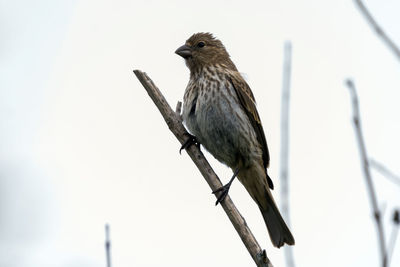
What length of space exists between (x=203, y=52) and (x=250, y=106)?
91cm

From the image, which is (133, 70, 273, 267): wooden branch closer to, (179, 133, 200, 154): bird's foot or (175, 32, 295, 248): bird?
(179, 133, 200, 154): bird's foot

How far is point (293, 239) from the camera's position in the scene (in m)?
5.53

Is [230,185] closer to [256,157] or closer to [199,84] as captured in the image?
[256,157]

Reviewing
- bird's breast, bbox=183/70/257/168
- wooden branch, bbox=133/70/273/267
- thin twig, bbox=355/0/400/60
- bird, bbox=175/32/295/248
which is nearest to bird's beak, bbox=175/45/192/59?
bird, bbox=175/32/295/248

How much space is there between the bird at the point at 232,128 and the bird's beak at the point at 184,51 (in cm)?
13

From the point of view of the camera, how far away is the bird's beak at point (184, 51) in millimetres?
6195

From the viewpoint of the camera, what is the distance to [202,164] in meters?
4.66

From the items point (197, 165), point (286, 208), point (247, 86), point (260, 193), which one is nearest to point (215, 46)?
point (247, 86)

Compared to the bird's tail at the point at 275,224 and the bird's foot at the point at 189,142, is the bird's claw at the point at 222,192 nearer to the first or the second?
the bird's foot at the point at 189,142

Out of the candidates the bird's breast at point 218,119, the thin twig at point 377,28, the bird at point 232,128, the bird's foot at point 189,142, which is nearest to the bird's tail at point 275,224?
the bird at point 232,128

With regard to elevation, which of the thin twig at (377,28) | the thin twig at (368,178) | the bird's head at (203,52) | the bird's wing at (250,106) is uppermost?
the bird's head at (203,52)

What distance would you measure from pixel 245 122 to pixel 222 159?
1.40 ft

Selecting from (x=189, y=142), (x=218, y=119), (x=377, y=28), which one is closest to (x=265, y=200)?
(x=218, y=119)

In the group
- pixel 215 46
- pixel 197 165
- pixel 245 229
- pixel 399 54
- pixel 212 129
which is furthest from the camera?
pixel 215 46
